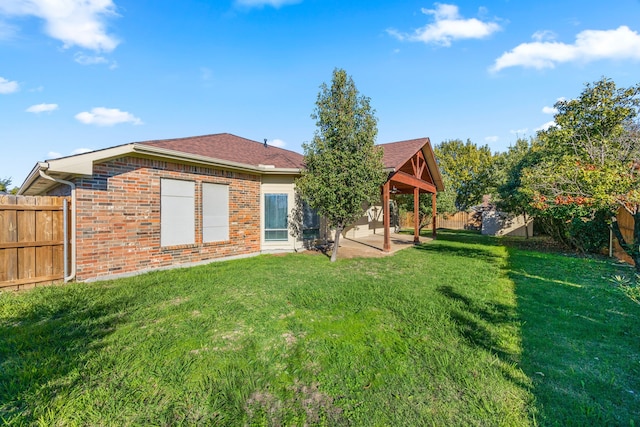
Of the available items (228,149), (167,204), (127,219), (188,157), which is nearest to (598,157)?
(188,157)

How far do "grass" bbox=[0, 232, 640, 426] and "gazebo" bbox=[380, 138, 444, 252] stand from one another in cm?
462

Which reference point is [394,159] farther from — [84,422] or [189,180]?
[84,422]

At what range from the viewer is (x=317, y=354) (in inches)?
124

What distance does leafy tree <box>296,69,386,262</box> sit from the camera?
7938mm

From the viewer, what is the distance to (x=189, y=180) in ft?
25.3

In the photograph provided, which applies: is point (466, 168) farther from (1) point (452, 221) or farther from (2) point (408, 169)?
(2) point (408, 169)

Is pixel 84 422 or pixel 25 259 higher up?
pixel 25 259

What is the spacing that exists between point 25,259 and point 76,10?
6297mm

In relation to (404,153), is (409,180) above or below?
below

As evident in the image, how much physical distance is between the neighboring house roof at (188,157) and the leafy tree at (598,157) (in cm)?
722

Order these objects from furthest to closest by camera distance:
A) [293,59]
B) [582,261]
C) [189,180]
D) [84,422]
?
[293,59], [582,261], [189,180], [84,422]

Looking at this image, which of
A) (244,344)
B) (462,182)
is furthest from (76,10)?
(462,182)

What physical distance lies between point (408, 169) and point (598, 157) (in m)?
6.97

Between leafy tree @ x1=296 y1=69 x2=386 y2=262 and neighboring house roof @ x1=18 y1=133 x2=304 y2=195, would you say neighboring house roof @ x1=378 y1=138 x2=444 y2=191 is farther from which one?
neighboring house roof @ x1=18 y1=133 x2=304 y2=195
